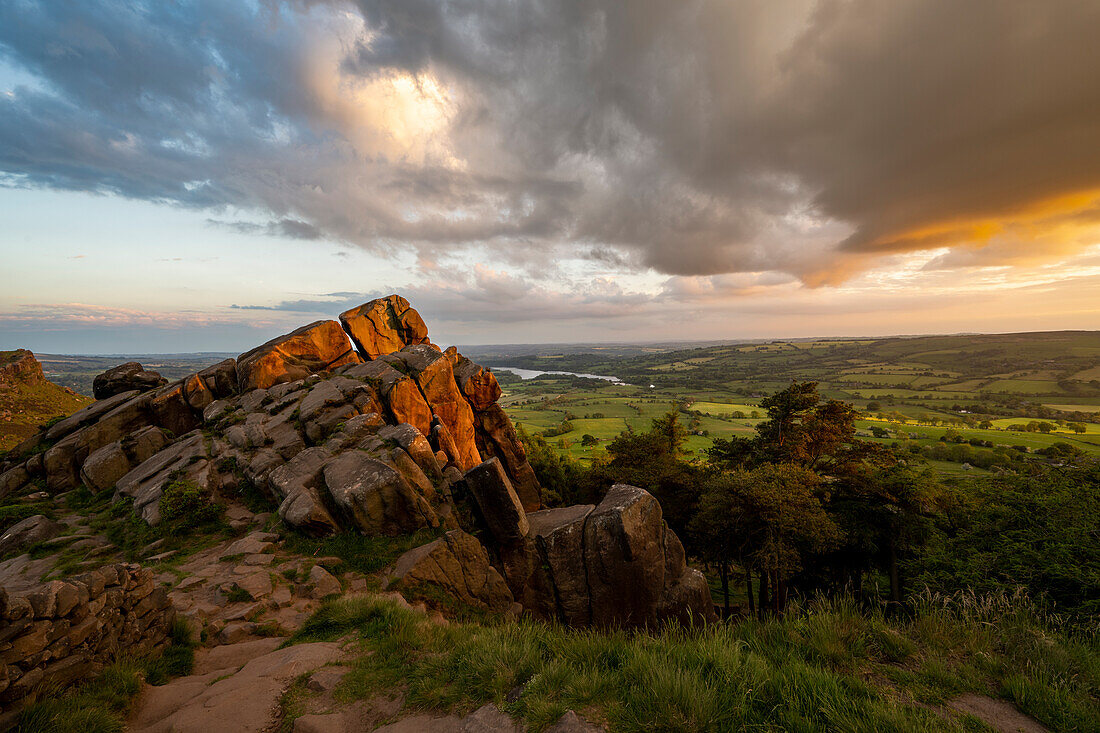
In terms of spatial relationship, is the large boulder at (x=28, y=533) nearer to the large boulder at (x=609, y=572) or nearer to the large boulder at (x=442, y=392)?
the large boulder at (x=442, y=392)

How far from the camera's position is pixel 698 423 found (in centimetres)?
11600

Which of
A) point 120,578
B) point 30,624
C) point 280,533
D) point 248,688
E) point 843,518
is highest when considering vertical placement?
point 30,624

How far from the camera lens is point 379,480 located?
15719 millimetres

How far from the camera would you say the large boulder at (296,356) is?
27453mm

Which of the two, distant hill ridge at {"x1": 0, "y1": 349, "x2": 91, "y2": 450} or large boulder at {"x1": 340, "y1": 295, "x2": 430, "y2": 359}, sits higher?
large boulder at {"x1": 340, "y1": 295, "x2": 430, "y2": 359}

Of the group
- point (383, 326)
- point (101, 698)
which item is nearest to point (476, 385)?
point (383, 326)

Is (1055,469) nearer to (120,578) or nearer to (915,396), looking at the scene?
(120,578)

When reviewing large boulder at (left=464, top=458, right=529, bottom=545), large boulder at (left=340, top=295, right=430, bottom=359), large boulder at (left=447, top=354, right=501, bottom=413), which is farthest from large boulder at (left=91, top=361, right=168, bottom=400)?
large boulder at (left=464, top=458, right=529, bottom=545)

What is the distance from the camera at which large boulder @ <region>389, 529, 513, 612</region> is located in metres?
13.2

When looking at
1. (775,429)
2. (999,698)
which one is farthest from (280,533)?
(775,429)

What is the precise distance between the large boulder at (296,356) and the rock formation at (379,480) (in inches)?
9.1

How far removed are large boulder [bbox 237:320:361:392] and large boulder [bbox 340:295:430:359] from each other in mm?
1628

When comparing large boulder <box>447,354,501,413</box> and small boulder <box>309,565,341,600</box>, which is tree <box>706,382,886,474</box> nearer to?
large boulder <box>447,354,501,413</box>

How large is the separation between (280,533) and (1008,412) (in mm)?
196309
